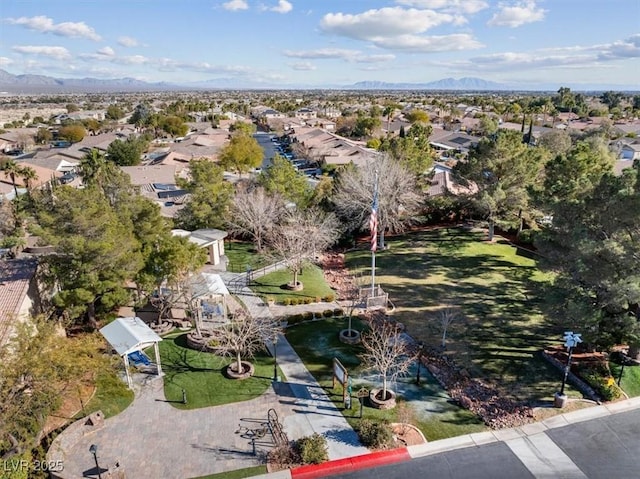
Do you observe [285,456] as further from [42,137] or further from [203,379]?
[42,137]

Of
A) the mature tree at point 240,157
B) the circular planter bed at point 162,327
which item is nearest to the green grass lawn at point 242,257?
the circular planter bed at point 162,327

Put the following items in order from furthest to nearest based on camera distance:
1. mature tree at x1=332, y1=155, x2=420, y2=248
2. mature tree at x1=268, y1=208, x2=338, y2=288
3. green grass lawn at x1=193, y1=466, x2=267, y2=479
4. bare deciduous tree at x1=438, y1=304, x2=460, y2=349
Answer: mature tree at x1=332, y1=155, x2=420, y2=248, mature tree at x1=268, y1=208, x2=338, y2=288, bare deciduous tree at x1=438, y1=304, x2=460, y2=349, green grass lawn at x1=193, y1=466, x2=267, y2=479

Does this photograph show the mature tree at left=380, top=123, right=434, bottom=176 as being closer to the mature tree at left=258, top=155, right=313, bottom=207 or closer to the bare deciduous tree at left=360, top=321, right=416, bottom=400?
the mature tree at left=258, top=155, right=313, bottom=207

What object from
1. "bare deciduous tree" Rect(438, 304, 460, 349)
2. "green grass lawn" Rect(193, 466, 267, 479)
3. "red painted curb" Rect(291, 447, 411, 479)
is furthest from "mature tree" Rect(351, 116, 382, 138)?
"green grass lawn" Rect(193, 466, 267, 479)

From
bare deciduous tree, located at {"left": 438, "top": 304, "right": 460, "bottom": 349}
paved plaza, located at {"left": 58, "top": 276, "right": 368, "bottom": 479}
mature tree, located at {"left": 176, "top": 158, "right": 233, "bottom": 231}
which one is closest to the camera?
paved plaza, located at {"left": 58, "top": 276, "right": 368, "bottom": 479}

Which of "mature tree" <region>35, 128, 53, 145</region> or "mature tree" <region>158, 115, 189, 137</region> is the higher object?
"mature tree" <region>158, 115, 189, 137</region>

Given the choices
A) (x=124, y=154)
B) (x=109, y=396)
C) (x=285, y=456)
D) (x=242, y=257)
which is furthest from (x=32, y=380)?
(x=124, y=154)
